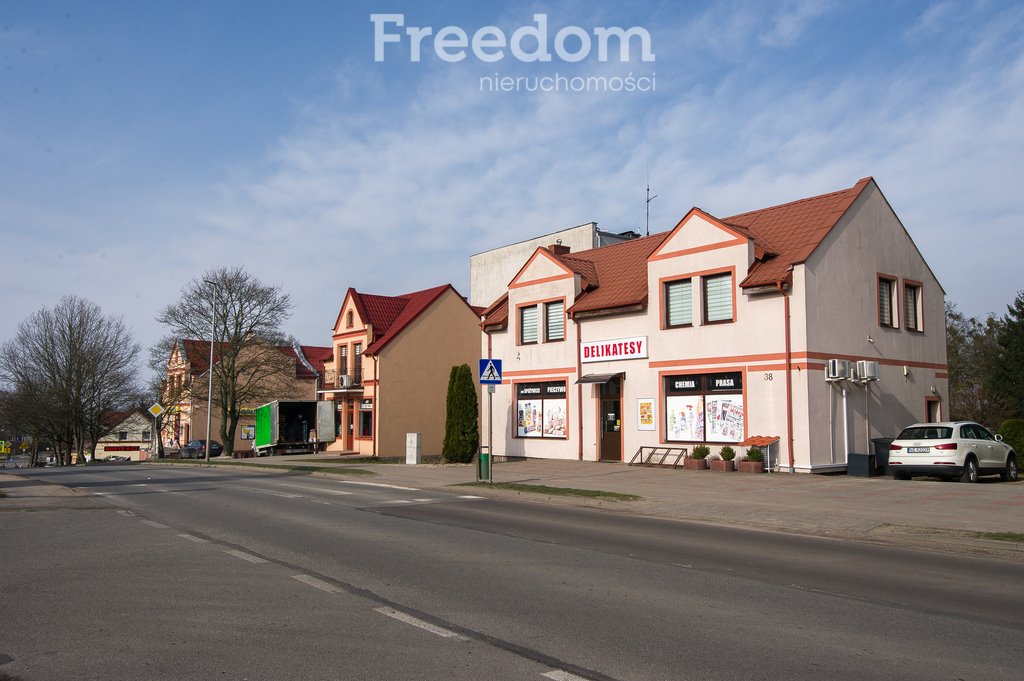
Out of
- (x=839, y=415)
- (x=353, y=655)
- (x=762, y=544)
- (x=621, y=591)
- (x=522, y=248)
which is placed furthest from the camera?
(x=522, y=248)

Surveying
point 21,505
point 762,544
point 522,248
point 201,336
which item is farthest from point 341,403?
point 762,544

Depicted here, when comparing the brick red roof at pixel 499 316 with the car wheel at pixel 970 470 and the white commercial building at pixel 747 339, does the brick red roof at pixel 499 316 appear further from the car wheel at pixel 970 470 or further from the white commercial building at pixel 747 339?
the car wheel at pixel 970 470

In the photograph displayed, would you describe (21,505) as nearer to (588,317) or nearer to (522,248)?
(588,317)

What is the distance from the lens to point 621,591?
8.27 metres

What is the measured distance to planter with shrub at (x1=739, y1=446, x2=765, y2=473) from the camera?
76.4 feet

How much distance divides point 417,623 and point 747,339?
19526mm

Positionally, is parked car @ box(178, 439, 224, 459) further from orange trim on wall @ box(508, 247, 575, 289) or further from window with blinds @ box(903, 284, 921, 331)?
window with blinds @ box(903, 284, 921, 331)

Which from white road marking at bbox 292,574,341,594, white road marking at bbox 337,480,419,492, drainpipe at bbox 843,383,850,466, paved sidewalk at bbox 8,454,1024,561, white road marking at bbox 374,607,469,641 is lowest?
white road marking at bbox 337,480,419,492

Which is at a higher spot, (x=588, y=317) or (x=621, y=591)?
(x=588, y=317)

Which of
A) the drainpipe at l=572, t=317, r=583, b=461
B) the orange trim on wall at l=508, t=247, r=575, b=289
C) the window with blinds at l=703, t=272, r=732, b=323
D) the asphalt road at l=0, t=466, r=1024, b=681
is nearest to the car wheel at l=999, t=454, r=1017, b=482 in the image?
the window with blinds at l=703, t=272, r=732, b=323

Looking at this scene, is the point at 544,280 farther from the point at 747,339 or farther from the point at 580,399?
the point at 747,339

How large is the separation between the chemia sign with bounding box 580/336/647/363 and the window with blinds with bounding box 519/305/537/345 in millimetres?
3089

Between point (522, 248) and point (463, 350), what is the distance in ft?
35.7

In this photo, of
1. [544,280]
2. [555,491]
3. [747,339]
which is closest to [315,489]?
[555,491]
